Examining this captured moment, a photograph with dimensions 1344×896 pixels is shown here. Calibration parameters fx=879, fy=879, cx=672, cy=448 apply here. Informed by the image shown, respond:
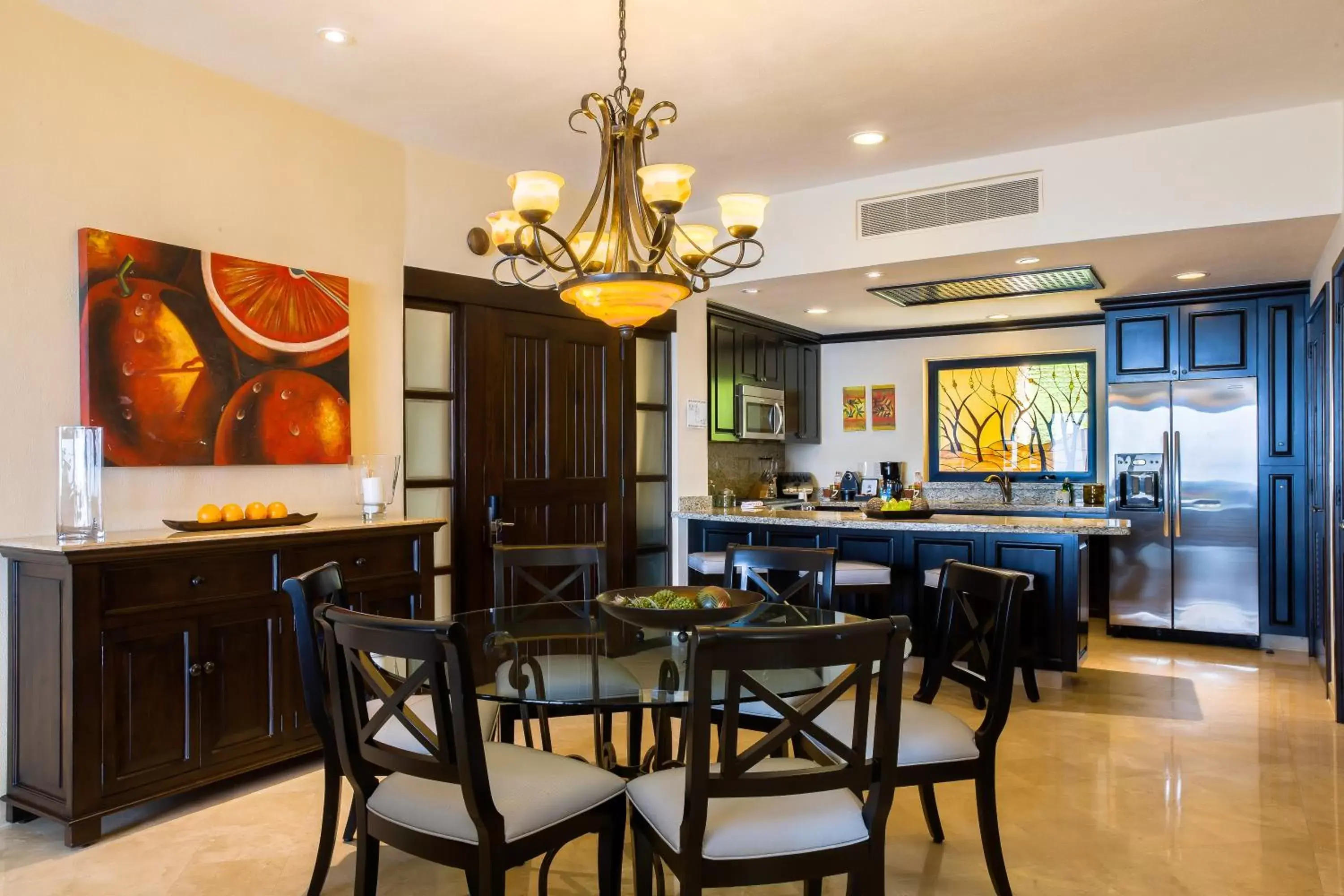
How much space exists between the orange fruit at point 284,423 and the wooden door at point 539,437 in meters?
0.73

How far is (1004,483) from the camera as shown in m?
6.62

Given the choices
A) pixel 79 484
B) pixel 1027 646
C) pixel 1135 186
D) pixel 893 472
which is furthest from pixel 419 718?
pixel 893 472

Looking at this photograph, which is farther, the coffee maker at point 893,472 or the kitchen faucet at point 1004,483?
the coffee maker at point 893,472

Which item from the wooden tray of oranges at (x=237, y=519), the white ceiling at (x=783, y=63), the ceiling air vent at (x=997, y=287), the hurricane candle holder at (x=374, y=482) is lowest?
the wooden tray of oranges at (x=237, y=519)

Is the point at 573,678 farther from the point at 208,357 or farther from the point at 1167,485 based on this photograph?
the point at 1167,485

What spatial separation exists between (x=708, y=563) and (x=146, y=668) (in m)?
2.72

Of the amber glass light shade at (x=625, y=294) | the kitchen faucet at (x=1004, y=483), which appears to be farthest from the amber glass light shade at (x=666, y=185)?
the kitchen faucet at (x=1004, y=483)

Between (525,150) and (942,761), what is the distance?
Result: 10.8 ft

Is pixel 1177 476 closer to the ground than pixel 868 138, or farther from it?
closer to the ground

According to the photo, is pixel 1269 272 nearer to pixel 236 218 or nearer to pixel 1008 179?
pixel 1008 179

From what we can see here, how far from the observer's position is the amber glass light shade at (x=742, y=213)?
2523mm

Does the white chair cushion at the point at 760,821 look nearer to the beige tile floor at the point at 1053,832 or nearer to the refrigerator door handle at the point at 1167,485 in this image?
the beige tile floor at the point at 1053,832

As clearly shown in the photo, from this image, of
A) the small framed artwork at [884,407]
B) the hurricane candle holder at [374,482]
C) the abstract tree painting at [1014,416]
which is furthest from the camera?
the small framed artwork at [884,407]

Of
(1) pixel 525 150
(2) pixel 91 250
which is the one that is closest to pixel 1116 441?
(1) pixel 525 150
